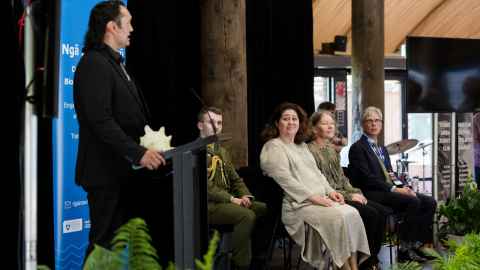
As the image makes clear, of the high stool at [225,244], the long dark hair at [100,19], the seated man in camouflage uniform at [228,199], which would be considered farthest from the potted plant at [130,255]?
the seated man in camouflage uniform at [228,199]

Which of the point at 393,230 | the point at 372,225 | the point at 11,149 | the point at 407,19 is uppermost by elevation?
the point at 407,19

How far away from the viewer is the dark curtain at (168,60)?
497 centimetres

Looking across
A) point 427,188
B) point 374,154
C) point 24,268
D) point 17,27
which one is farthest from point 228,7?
point 427,188

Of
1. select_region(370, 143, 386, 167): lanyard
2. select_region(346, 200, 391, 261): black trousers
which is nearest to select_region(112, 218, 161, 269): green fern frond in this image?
select_region(346, 200, 391, 261): black trousers

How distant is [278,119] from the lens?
499 cm

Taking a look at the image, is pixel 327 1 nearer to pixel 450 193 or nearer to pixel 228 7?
pixel 450 193

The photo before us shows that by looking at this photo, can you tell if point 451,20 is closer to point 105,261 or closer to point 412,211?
point 412,211

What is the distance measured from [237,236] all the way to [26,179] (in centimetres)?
293

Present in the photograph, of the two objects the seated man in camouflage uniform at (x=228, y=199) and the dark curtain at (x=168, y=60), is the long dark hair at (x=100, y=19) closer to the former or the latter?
the seated man in camouflage uniform at (x=228, y=199)

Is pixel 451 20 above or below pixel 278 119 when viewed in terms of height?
above

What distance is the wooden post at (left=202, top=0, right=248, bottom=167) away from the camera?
5285mm

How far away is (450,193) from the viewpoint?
8.20 m

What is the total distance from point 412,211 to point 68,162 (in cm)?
282

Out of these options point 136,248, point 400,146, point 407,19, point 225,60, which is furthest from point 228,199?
point 407,19
